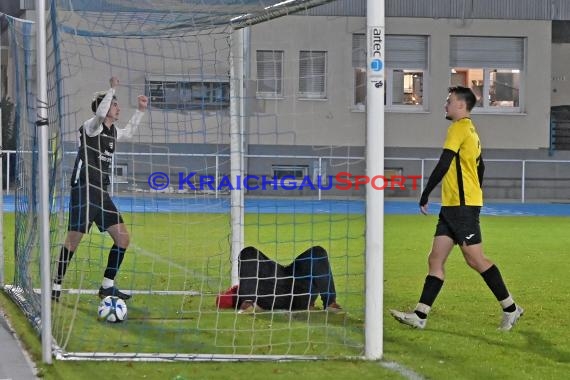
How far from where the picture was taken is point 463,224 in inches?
321

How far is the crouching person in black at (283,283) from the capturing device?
28.7 ft

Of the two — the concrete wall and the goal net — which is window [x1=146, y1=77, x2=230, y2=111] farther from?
the concrete wall

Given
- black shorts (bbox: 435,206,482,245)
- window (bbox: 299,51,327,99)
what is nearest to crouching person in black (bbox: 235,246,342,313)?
black shorts (bbox: 435,206,482,245)

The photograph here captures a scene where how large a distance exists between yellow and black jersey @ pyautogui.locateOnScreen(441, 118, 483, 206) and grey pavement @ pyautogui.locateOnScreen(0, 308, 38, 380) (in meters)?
3.36

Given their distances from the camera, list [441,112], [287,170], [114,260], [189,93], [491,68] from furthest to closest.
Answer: [491,68]
[441,112]
[287,170]
[189,93]
[114,260]

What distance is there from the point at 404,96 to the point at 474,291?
21.8 m

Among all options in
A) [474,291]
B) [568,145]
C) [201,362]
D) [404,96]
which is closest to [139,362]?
[201,362]

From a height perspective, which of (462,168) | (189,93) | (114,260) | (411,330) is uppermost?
(189,93)

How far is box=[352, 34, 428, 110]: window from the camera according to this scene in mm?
31578

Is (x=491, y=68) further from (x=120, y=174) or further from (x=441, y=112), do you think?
(x=120, y=174)

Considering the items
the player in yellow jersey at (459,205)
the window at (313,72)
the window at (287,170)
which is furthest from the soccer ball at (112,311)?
the window at (287,170)

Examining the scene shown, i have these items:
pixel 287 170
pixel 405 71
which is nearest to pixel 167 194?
pixel 287 170

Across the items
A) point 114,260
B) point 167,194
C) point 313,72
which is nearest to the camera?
point 114,260

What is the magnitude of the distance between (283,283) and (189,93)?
337 centimetres
